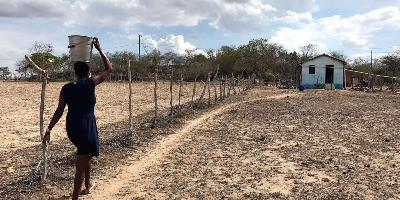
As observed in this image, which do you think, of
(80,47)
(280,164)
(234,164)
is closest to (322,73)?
(280,164)

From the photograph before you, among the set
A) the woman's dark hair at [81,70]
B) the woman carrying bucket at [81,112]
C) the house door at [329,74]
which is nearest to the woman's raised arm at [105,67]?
the woman carrying bucket at [81,112]

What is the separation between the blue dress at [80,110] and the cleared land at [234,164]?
3.87 feet

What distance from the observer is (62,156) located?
8.91 metres

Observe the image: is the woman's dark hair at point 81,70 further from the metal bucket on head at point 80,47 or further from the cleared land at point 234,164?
the cleared land at point 234,164

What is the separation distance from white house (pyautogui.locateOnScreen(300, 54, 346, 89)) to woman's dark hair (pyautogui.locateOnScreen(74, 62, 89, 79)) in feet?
127

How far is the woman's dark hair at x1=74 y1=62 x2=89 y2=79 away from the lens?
5.57 meters

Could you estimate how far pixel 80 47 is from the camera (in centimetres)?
570

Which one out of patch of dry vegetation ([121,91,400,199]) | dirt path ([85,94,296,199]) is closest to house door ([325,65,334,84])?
patch of dry vegetation ([121,91,400,199])

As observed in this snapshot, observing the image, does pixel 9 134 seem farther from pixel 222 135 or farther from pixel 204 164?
pixel 204 164

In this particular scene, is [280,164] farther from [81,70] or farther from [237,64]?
[237,64]

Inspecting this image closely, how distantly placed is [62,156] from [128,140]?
1765 mm

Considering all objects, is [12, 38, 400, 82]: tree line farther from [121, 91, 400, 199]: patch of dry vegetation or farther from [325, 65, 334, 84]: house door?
[121, 91, 400, 199]: patch of dry vegetation

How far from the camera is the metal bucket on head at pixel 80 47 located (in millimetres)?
5684

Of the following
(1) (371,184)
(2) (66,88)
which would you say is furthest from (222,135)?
(2) (66,88)
